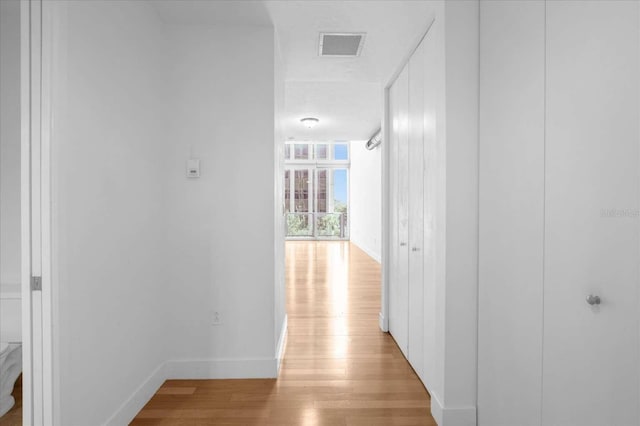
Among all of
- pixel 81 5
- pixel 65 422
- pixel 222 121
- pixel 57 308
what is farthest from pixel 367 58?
pixel 65 422

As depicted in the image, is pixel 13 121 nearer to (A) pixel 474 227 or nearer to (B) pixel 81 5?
(B) pixel 81 5

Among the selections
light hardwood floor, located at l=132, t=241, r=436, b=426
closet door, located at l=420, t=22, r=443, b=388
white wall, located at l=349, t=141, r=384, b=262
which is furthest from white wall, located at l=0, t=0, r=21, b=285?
white wall, located at l=349, t=141, r=384, b=262

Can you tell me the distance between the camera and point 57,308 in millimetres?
1543

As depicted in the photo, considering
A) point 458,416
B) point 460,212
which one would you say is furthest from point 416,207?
point 458,416

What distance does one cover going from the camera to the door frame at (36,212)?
1.51 meters

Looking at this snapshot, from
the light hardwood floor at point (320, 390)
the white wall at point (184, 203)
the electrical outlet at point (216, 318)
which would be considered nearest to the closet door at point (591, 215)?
the light hardwood floor at point (320, 390)

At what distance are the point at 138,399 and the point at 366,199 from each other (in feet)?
27.3

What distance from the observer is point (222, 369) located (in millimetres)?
2629

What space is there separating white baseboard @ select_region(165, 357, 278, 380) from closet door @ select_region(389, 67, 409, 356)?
122cm

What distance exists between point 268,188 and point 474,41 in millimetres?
1643

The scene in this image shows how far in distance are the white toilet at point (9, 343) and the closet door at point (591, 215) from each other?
2976 millimetres

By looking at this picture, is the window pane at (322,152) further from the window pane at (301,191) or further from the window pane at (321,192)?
the window pane at (301,191)

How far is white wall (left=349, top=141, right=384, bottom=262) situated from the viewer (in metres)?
8.51

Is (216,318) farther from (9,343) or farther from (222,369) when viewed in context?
(9,343)
